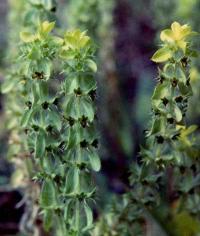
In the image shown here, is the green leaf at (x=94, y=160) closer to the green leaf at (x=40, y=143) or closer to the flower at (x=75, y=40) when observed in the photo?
the green leaf at (x=40, y=143)

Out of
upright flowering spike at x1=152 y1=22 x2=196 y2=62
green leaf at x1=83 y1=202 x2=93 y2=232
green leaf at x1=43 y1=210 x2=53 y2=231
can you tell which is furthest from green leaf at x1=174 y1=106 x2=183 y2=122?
green leaf at x1=43 y1=210 x2=53 y2=231

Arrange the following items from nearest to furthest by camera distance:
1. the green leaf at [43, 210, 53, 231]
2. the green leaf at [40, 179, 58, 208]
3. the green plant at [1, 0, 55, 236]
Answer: the green leaf at [40, 179, 58, 208] < the green leaf at [43, 210, 53, 231] < the green plant at [1, 0, 55, 236]

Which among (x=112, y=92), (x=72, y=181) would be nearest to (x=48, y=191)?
(x=72, y=181)

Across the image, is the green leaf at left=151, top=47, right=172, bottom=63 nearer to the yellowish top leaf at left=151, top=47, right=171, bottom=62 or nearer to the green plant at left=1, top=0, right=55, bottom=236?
the yellowish top leaf at left=151, top=47, right=171, bottom=62

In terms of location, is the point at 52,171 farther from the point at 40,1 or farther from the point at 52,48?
the point at 40,1

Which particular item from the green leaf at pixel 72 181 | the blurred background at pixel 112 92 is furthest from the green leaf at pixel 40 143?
the blurred background at pixel 112 92

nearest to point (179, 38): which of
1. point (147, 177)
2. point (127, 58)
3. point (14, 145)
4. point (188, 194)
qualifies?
point (147, 177)

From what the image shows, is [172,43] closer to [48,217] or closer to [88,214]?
[88,214]
